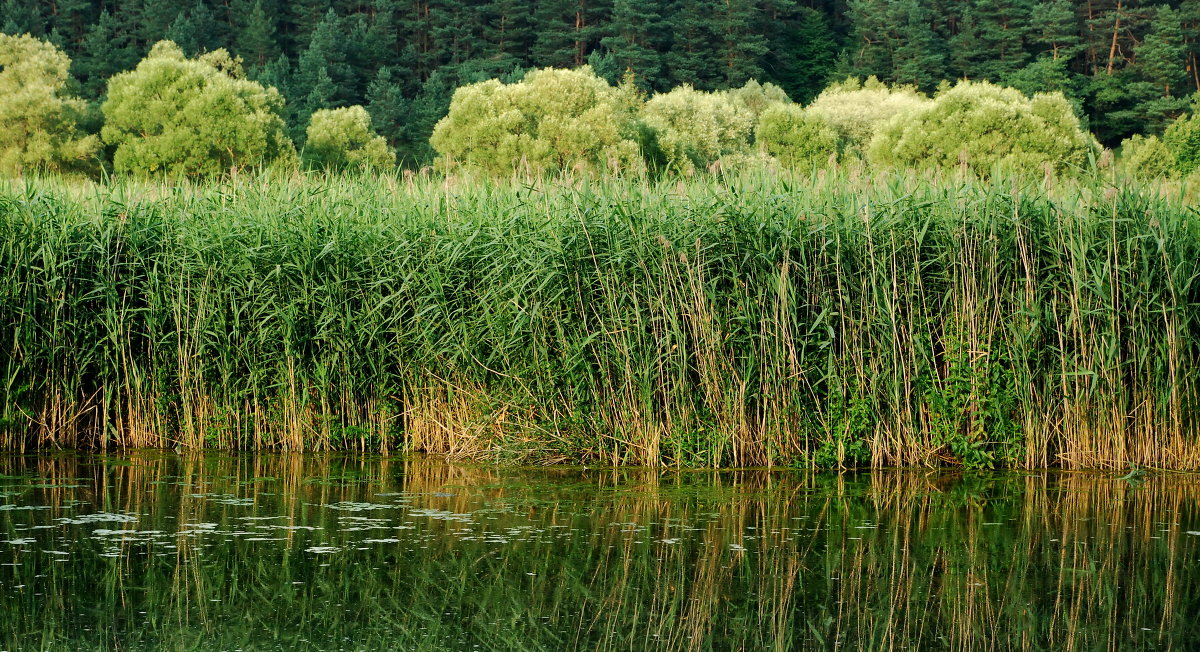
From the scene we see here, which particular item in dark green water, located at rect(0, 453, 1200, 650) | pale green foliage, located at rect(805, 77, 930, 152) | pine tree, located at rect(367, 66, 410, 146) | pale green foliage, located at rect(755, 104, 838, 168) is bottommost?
dark green water, located at rect(0, 453, 1200, 650)

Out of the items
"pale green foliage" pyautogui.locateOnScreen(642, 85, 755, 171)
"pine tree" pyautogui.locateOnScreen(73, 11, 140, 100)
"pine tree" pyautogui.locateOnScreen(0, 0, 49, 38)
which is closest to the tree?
"pale green foliage" pyautogui.locateOnScreen(642, 85, 755, 171)

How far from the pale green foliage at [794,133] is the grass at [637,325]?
3351 cm

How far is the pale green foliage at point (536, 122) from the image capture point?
38125 millimetres

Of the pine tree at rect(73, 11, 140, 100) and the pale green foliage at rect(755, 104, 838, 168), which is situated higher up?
the pine tree at rect(73, 11, 140, 100)

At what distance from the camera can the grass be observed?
8531 mm

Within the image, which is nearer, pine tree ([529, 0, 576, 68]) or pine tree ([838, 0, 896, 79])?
pine tree ([838, 0, 896, 79])

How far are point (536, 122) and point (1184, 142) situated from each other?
23.2 m

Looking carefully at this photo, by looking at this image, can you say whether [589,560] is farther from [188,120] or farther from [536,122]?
[188,120]

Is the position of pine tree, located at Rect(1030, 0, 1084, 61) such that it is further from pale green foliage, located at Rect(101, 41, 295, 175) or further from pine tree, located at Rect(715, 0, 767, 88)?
pale green foliage, located at Rect(101, 41, 295, 175)

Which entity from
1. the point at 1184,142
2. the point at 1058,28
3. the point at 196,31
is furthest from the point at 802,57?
the point at 196,31

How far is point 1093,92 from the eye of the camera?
62.3 m

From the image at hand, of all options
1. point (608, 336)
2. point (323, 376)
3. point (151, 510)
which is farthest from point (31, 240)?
point (608, 336)

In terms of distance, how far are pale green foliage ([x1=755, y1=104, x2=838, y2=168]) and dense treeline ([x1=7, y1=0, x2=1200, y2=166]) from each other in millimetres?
18460

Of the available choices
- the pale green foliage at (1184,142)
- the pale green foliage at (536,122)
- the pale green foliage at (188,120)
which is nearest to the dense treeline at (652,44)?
the pale green foliage at (1184,142)
